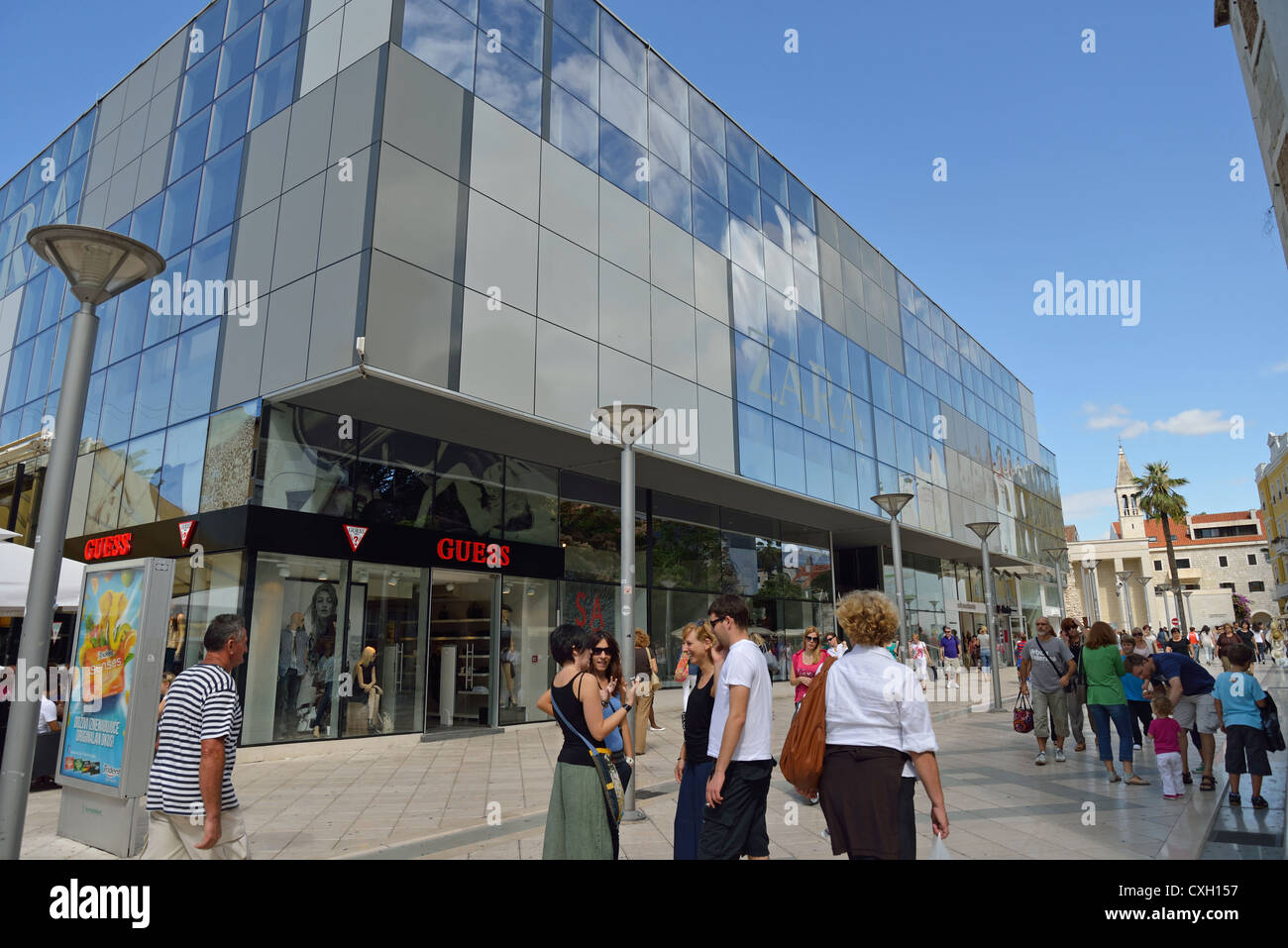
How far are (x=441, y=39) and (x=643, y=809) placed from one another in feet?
48.4

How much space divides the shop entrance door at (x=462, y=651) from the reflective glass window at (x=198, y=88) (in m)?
12.7

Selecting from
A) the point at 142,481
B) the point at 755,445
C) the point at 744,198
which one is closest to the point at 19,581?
the point at 142,481

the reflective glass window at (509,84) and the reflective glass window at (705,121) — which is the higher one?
the reflective glass window at (705,121)

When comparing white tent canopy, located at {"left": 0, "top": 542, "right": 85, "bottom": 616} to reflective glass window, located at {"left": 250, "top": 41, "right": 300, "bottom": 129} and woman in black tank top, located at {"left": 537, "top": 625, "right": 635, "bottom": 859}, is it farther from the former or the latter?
reflective glass window, located at {"left": 250, "top": 41, "right": 300, "bottom": 129}

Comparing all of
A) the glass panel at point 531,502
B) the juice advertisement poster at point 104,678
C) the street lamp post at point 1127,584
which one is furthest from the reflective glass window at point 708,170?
the street lamp post at point 1127,584

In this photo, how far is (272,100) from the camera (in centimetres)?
1633

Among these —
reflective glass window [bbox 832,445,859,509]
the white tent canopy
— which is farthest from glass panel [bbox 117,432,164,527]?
reflective glass window [bbox 832,445,859,509]

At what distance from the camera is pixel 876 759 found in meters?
3.73

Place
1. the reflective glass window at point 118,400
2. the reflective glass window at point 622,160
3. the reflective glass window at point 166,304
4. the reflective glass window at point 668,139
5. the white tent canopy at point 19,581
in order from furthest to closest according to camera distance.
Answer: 1. the reflective glass window at point 668,139
2. the reflective glass window at point 622,160
3. the reflective glass window at point 118,400
4. the reflective glass window at point 166,304
5. the white tent canopy at point 19,581

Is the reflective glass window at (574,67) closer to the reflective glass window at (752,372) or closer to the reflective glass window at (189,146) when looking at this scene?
the reflective glass window at (752,372)

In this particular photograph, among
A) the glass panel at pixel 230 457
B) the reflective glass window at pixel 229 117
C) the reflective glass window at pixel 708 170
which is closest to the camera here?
the glass panel at pixel 230 457

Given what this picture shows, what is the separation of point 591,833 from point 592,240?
50.5 feet

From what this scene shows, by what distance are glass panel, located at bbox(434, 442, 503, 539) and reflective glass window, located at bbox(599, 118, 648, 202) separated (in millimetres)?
7554

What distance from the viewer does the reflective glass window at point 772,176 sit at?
25156 mm
